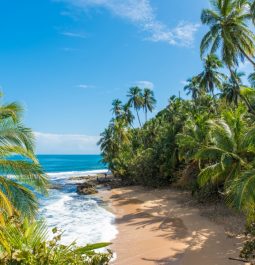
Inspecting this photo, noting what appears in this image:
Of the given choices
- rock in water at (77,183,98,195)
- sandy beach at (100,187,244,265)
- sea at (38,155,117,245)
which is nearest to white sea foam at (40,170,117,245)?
sea at (38,155,117,245)

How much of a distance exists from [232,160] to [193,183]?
7586 millimetres

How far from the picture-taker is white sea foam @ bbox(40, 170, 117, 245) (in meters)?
18.0

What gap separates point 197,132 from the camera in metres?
23.3

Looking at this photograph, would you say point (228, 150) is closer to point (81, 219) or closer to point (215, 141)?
point (215, 141)

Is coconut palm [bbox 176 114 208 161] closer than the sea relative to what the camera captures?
No

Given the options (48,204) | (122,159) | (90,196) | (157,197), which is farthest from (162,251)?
(122,159)

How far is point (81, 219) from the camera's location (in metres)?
22.9

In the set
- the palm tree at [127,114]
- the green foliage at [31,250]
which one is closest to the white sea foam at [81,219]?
the green foliage at [31,250]

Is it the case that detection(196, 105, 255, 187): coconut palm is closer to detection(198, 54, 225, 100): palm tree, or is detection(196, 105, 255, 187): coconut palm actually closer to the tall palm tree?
the tall palm tree

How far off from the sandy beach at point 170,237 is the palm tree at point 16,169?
6.25m

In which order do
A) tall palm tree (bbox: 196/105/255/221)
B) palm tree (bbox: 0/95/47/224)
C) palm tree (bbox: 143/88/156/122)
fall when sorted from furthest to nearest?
palm tree (bbox: 143/88/156/122)
tall palm tree (bbox: 196/105/255/221)
palm tree (bbox: 0/95/47/224)

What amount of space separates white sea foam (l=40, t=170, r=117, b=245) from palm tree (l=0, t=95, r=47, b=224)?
5.76 meters

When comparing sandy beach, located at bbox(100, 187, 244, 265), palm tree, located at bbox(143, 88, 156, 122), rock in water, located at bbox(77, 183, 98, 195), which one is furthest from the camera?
palm tree, located at bbox(143, 88, 156, 122)

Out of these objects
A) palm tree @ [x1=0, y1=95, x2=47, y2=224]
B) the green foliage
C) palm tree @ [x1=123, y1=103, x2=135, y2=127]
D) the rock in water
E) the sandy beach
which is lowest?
the sandy beach
